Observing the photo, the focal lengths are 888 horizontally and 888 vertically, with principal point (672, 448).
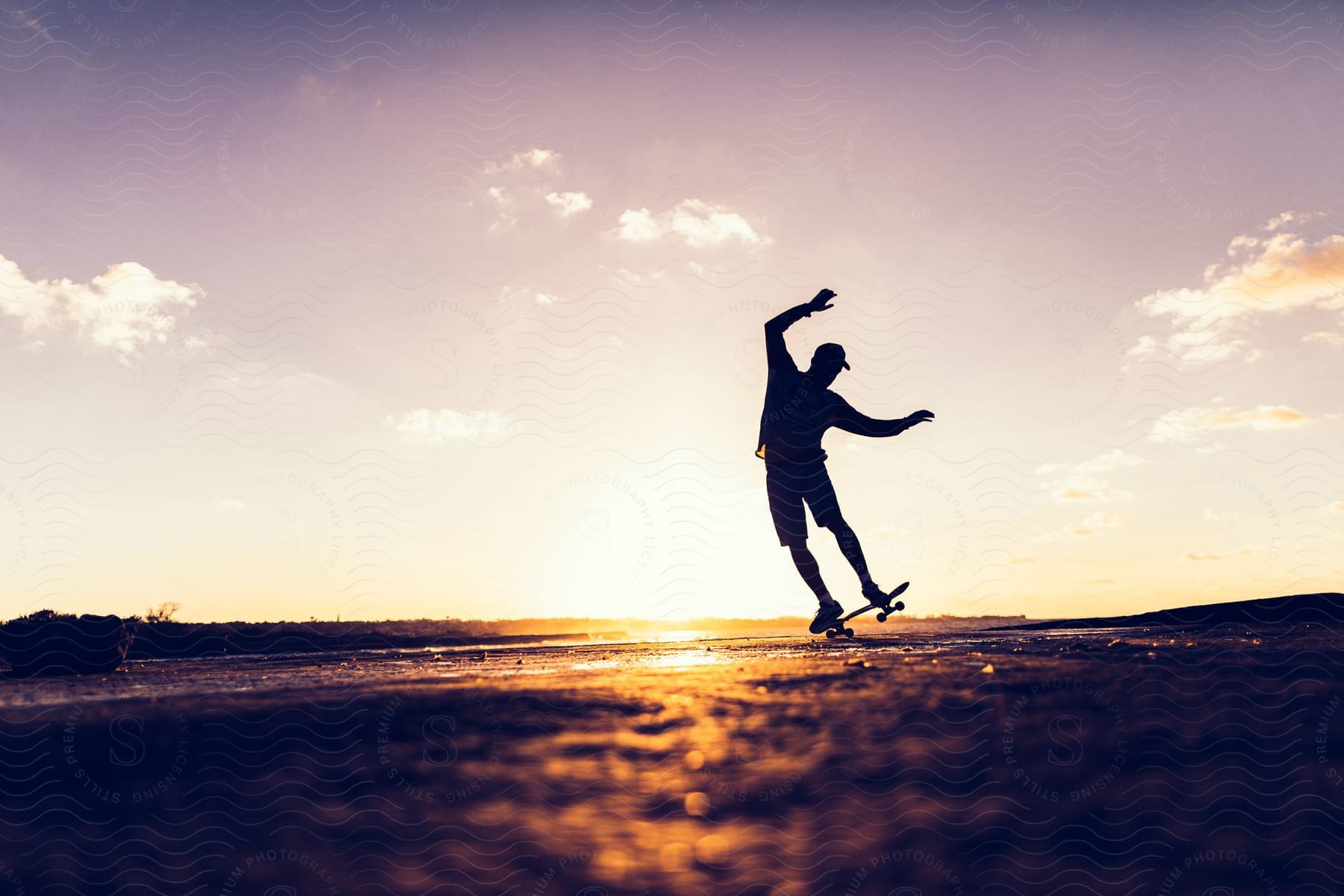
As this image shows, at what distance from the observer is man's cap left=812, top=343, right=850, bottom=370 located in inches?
346

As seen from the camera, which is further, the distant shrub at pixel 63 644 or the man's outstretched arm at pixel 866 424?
the distant shrub at pixel 63 644

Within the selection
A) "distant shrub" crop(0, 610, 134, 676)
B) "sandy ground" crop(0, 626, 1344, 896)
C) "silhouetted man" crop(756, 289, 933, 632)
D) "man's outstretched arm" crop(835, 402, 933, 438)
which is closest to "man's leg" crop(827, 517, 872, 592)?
"silhouetted man" crop(756, 289, 933, 632)

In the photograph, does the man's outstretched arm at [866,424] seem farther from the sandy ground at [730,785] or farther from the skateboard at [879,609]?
the sandy ground at [730,785]

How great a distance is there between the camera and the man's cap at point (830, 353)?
878 cm

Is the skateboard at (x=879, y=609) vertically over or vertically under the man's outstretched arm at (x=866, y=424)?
under

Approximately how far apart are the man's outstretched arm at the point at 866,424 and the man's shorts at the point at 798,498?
70 cm

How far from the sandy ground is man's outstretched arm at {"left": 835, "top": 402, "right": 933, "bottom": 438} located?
14.0ft

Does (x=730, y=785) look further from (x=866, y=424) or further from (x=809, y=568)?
(x=866, y=424)

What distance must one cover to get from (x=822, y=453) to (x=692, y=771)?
5986mm

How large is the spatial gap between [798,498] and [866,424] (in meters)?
1.16

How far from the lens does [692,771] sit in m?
2.92

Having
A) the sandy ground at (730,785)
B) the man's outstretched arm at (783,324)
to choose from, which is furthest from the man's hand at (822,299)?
the sandy ground at (730,785)

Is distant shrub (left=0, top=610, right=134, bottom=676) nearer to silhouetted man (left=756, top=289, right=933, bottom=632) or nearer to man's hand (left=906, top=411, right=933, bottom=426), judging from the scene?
silhouetted man (left=756, top=289, right=933, bottom=632)

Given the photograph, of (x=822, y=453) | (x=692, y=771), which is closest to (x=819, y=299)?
(x=822, y=453)
